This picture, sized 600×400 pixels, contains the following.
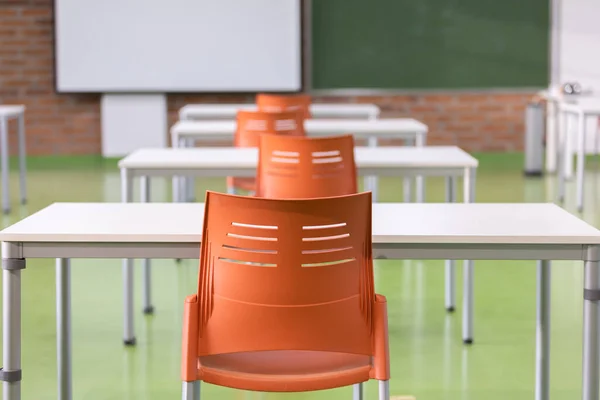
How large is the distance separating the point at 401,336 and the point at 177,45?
275 inches

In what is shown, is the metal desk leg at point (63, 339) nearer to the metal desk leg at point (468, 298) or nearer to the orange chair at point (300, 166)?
the orange chair at point (300, 166)

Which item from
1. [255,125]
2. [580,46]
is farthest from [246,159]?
[580,46]

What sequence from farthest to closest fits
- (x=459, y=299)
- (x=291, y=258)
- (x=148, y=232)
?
(x=459, y=299), (x=148, y=232), (x=291, y=258)

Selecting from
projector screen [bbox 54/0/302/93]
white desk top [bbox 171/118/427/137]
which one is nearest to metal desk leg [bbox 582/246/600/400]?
white desk top [bbox 171/118/427/137]

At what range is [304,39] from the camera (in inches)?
433

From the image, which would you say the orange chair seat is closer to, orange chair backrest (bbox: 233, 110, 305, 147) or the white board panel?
orange chair backrest (bbox: 233, 110, 305, 147)

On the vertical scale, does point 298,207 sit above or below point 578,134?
above

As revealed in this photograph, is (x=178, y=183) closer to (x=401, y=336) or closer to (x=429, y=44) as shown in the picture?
(x=401, y=336)

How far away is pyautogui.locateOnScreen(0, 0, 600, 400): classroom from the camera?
8.59 feet

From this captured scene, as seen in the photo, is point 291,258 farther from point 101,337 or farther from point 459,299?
point 459,299

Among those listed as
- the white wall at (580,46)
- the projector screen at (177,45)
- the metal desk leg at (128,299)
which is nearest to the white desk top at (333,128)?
the metal desk leg at (128,299)

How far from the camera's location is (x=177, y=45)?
11.0 m

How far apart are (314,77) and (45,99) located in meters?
2.82

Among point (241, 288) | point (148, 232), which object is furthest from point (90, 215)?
point (241, 288)
